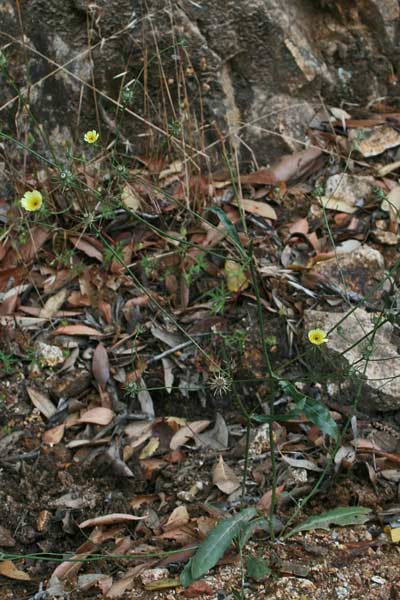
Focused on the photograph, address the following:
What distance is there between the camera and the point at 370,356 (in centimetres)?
280

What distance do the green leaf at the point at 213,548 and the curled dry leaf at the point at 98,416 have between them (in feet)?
2.48

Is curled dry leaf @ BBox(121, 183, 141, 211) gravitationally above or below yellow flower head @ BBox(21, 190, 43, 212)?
below

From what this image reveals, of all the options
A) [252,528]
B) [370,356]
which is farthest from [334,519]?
[370,356]

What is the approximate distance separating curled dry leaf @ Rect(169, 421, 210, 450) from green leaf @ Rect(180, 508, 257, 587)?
22.5 inches

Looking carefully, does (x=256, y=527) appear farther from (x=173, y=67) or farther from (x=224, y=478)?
(x=173, y=67)

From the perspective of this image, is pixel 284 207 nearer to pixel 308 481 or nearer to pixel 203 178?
pixel 203 178

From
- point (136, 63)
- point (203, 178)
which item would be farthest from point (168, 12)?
point (203, 178)

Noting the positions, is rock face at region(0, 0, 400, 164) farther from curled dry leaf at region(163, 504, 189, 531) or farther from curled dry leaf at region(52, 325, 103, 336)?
curled dry leaf at region(163, 504, 189, 531)

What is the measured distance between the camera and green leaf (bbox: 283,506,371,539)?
7.56 ft

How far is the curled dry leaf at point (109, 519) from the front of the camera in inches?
99.0

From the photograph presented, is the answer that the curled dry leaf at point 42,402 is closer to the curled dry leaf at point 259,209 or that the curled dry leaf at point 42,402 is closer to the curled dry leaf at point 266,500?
the curled dry leaf at point 266,500

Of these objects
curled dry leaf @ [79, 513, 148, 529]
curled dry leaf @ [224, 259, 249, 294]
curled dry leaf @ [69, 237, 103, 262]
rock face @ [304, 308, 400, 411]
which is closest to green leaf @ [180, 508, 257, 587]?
curled dry leaf @ [79, 513, 148, 529]

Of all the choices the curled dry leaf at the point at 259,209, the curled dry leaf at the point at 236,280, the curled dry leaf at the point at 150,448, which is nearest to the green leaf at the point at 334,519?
the curled dry leaf at the point at 150,448

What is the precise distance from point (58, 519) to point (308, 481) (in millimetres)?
800
